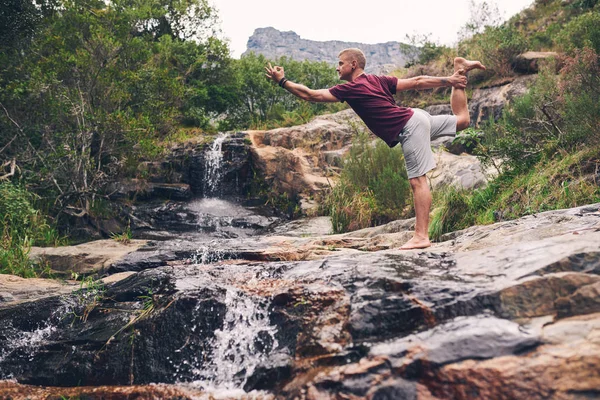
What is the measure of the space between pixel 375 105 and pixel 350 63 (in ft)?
1.52

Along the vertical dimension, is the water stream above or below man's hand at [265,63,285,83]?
below

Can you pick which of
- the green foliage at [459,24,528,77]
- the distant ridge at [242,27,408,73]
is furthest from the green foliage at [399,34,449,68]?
the distant ridge at [242,27,408,73]

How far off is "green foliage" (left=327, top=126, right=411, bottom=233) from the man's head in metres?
4.15

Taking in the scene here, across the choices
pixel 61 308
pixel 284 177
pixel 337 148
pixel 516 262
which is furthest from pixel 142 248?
pixel 337 148

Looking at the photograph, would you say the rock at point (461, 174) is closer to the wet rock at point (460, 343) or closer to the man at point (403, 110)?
the man at point (403, 110)

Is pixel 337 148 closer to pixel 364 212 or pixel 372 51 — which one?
pixel 364 212

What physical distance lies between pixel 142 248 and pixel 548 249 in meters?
5.49

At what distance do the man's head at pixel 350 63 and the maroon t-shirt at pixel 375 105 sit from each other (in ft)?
0.38

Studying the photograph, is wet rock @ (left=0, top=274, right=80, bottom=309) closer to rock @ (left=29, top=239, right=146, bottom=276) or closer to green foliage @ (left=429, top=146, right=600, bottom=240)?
rock @ (left=29, top=239, right=146, bottom=276)

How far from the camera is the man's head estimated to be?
13.8 feet

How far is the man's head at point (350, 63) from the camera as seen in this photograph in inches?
166

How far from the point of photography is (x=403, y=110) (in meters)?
4.16

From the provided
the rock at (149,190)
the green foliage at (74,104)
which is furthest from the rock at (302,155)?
the green foliage at (74,104)

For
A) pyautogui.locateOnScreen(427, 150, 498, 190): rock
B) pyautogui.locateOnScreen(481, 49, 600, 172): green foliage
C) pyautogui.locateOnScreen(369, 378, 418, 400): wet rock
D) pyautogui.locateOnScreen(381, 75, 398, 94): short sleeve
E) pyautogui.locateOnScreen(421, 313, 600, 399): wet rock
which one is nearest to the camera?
pyautogui.locateOnScreen(421, 313, 600, 399): wet rock
